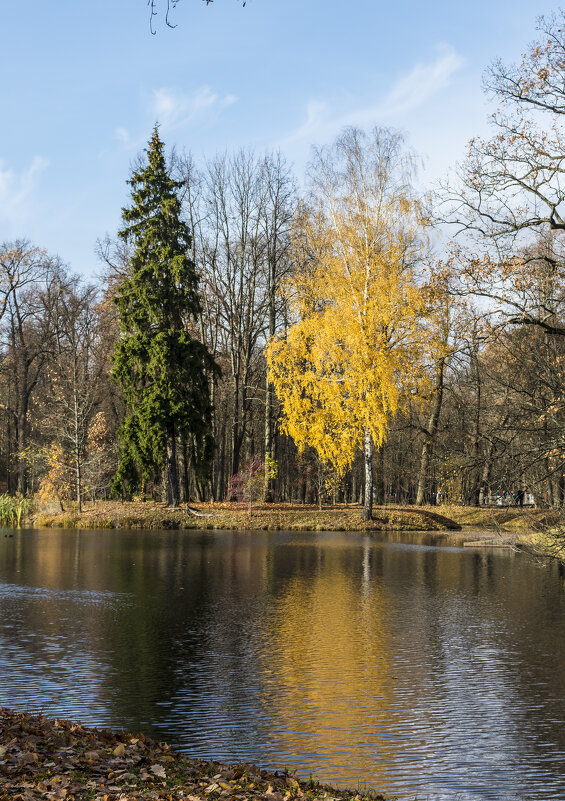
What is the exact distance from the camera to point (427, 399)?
30938 millimetres

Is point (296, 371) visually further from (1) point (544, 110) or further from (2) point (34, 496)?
(1) point (544, 110)

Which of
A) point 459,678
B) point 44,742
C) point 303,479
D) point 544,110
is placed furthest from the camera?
point 303,479

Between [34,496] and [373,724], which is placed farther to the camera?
[34,496]

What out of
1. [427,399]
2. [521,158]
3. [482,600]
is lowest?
[482,600]

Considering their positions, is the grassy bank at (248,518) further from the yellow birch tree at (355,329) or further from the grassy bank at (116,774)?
the grassy bank at (116,774)

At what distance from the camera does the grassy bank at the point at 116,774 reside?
5016 mm

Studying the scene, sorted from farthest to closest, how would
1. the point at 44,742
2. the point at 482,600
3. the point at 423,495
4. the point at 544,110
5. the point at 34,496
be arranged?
the point at 423,495 < the point at 34,496 < the point at 544,110 < the point at 482,600 < the point at 44,742

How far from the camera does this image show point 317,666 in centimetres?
974

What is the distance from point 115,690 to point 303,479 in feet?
125

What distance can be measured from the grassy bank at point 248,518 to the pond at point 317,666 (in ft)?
37.2

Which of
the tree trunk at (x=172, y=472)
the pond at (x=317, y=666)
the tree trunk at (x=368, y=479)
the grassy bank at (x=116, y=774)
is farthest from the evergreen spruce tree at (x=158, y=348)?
the grassy bank at (x=116, y=774)

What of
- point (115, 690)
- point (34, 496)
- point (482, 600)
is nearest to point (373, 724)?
point (115, 690)

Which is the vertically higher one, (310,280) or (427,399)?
(310,280)

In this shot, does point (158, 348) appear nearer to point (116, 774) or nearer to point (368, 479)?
point (368, 479)
